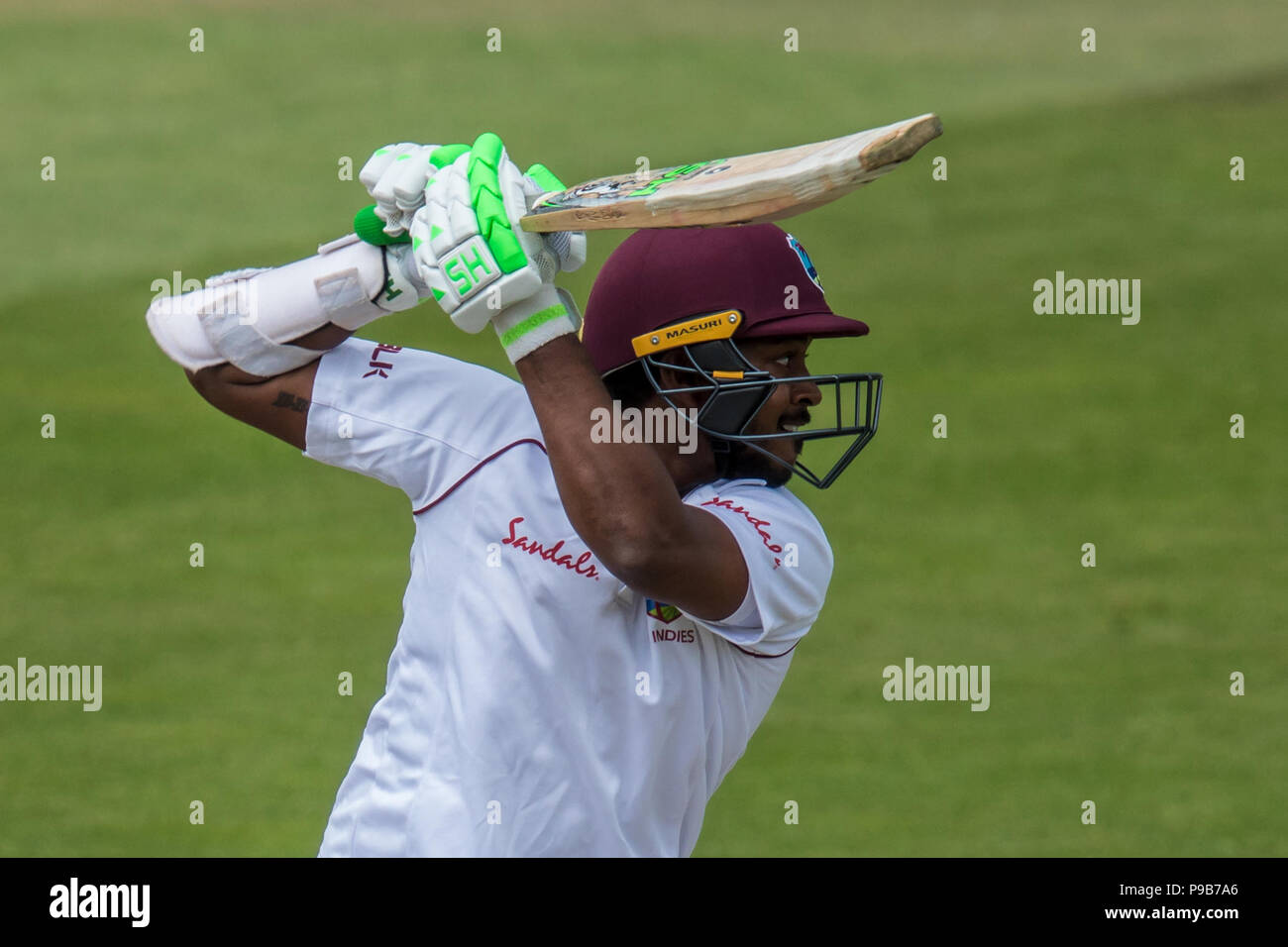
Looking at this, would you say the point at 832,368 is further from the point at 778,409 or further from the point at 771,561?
the point at 771,561

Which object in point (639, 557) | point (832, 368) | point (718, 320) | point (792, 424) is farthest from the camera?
point (832, 368)

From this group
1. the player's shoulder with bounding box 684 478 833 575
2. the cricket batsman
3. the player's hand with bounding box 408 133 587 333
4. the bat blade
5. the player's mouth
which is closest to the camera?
the bat blade

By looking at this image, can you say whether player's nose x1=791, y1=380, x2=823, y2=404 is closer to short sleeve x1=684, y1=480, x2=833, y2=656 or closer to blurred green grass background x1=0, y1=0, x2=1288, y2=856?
short sleeve x1=684, y1=480, x2=833, y2=656

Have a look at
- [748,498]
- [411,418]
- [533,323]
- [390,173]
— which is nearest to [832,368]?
[748,498]

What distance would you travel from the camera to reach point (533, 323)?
3.03 meters

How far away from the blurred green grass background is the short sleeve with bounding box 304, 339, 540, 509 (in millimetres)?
4266

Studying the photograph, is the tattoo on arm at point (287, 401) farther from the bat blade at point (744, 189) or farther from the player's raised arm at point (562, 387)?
the bat blade at point (744, 189)

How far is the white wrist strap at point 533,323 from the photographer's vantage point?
3018 millimetres

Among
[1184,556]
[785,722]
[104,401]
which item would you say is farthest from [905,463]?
[104,401]

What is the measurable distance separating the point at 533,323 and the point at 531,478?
399mm

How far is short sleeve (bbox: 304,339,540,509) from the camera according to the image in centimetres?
336

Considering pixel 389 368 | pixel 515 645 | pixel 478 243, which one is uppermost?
pixel 478 243

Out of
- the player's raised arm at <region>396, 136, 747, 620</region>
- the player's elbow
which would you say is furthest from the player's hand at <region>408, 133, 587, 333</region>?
the player's elbow

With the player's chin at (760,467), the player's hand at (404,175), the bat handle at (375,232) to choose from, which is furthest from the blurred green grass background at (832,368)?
the player's hand at (404,175)
